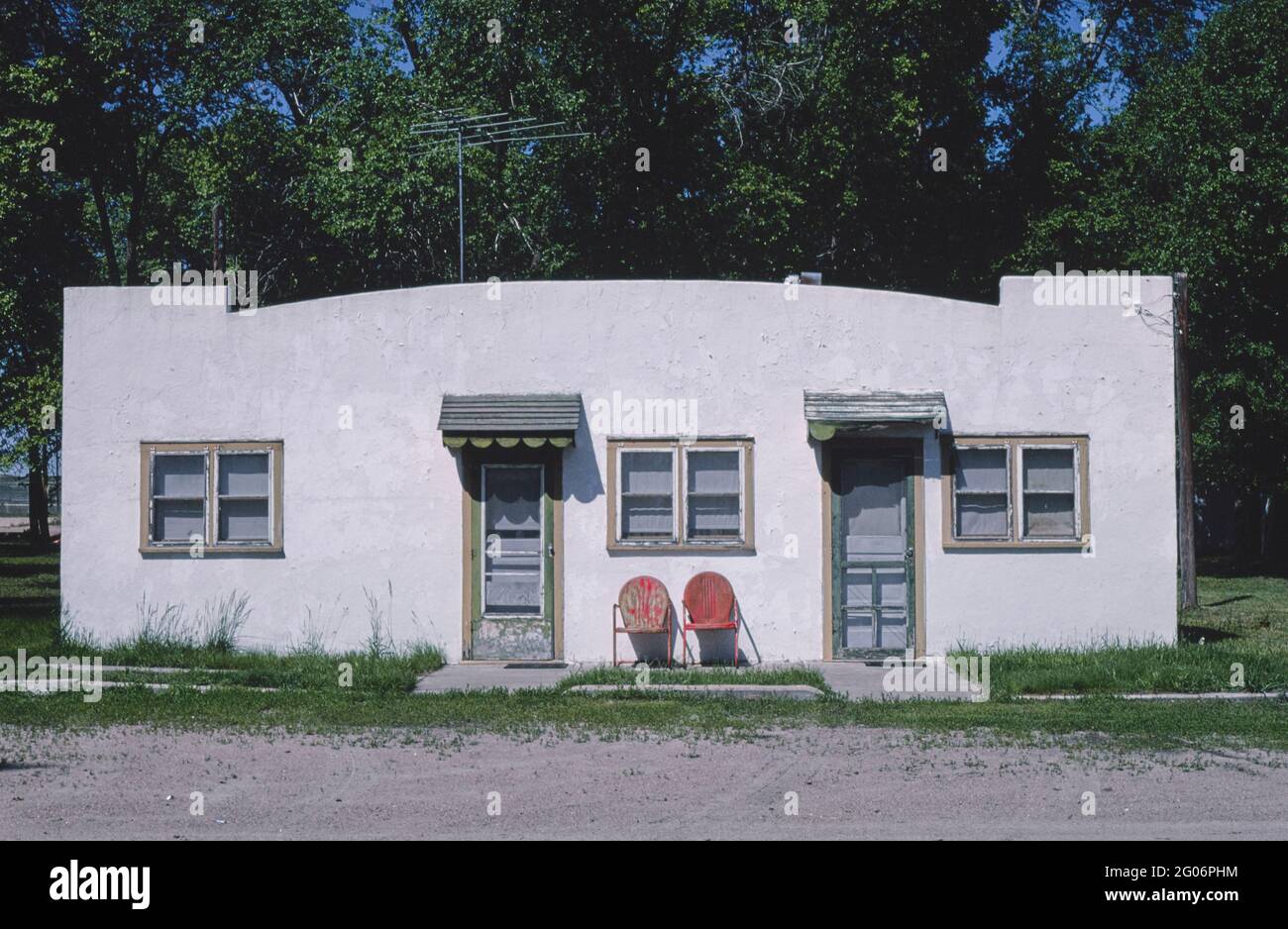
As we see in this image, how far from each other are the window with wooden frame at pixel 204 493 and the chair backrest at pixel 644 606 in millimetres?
3928

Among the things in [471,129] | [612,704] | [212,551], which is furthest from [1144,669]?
[471,129]

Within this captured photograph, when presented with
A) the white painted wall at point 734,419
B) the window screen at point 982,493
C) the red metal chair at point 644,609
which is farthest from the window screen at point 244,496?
the window screen at point 982,493

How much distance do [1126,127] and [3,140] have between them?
80.8 feet

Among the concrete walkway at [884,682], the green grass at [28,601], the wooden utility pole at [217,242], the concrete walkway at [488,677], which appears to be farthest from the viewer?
the wooden utility pole at [217,242]

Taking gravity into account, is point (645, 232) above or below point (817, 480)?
above

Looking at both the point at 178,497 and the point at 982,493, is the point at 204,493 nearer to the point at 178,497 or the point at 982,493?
the point at 178,497

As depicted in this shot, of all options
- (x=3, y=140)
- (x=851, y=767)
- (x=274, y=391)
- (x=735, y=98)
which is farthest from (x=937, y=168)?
(x=851, y=767)

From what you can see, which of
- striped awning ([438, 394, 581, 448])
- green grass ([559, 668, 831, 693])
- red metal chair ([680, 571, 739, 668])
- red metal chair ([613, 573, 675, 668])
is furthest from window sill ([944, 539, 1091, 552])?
striped awning ([438, 394, 581, 448])

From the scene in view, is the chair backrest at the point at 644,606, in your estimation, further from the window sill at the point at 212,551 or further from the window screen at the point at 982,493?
the window sill at the point at 212,551

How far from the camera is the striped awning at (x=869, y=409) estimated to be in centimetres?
1620

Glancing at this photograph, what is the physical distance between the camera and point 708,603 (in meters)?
16.5

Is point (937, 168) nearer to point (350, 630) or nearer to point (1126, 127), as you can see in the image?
point (1126, 127)

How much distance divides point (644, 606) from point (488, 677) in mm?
1834

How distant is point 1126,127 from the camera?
3738 cm
